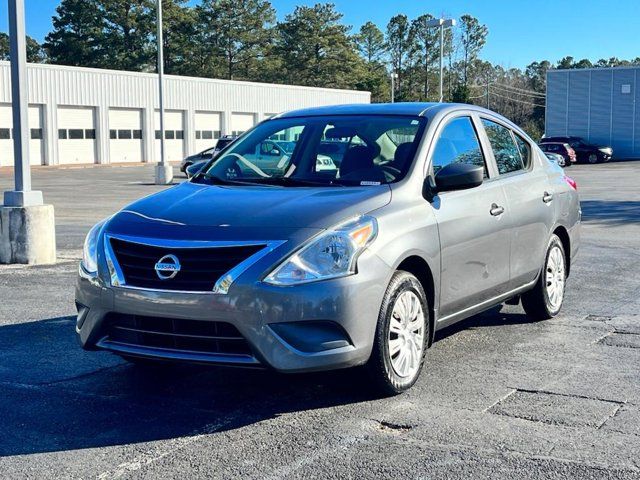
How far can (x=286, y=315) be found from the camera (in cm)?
459

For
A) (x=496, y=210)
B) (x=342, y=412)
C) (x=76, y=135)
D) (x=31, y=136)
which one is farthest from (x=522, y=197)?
(x=76, y=135)

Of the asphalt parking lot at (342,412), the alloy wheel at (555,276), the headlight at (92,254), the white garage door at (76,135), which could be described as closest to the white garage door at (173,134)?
the white garage door at (76,135)

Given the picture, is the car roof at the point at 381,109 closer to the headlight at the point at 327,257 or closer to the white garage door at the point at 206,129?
the headlight at the point at 327,257

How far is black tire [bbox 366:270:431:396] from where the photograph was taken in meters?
4.91

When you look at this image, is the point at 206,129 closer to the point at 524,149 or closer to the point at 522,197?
the point at 524,149

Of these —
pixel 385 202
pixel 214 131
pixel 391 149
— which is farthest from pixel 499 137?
pixel 214 131

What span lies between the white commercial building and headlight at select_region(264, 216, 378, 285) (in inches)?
1744

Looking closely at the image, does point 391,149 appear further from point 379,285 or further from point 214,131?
point 214,131

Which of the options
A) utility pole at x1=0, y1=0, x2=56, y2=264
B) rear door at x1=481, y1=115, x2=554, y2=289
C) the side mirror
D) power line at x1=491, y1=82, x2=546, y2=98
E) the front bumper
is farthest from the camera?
power line at x1=491, y1=82, x2=546, y2=98

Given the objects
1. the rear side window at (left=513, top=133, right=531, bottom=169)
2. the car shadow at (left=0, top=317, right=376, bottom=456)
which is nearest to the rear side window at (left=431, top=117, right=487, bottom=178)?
the rear side window at (left=513, top=133, right=531, bottom=169)

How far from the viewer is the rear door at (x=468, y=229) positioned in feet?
18.6

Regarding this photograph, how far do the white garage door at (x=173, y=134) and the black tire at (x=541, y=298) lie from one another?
49.2 metres

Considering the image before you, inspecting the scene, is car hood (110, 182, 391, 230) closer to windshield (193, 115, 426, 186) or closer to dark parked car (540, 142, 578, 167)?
windshield (193, 115, 426, 186)

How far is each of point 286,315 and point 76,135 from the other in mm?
47660
